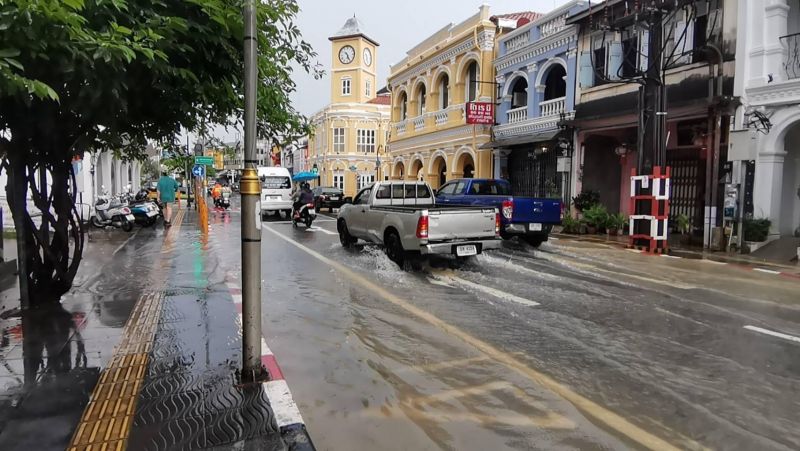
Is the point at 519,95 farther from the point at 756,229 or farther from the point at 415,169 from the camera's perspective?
the point at 756,229

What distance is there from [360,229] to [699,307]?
7183 millimetres

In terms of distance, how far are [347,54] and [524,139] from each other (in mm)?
36048

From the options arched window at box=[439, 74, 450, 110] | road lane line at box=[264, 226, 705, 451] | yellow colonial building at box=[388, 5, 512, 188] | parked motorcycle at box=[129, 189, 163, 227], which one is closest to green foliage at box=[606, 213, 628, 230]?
yellow colonial building at box=[388, 5, 512, 188]

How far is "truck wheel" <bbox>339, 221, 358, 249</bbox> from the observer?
1348 centimetres

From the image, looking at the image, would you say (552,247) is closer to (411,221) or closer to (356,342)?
(411,221)

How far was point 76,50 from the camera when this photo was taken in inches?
164

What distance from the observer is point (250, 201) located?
422cm

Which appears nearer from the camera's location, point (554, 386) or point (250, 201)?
point (250, 201)

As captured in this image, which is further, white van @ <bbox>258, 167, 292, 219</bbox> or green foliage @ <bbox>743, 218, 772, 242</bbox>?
white van @ <bbox>258, 167, 292, 219</bbox>

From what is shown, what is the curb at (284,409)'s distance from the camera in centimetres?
353

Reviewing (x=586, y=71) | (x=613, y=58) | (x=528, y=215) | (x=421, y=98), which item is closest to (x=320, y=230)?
(x=528, y=215)

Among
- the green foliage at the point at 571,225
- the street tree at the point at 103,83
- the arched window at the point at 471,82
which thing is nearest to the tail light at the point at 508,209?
the green foliage at the point at 571,225

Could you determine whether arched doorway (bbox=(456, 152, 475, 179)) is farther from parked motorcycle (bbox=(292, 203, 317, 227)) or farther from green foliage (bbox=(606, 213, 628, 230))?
green foliage (bbox=(606, 213, 628, 230))

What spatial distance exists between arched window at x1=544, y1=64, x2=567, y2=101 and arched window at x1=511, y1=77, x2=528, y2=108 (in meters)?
1.56
